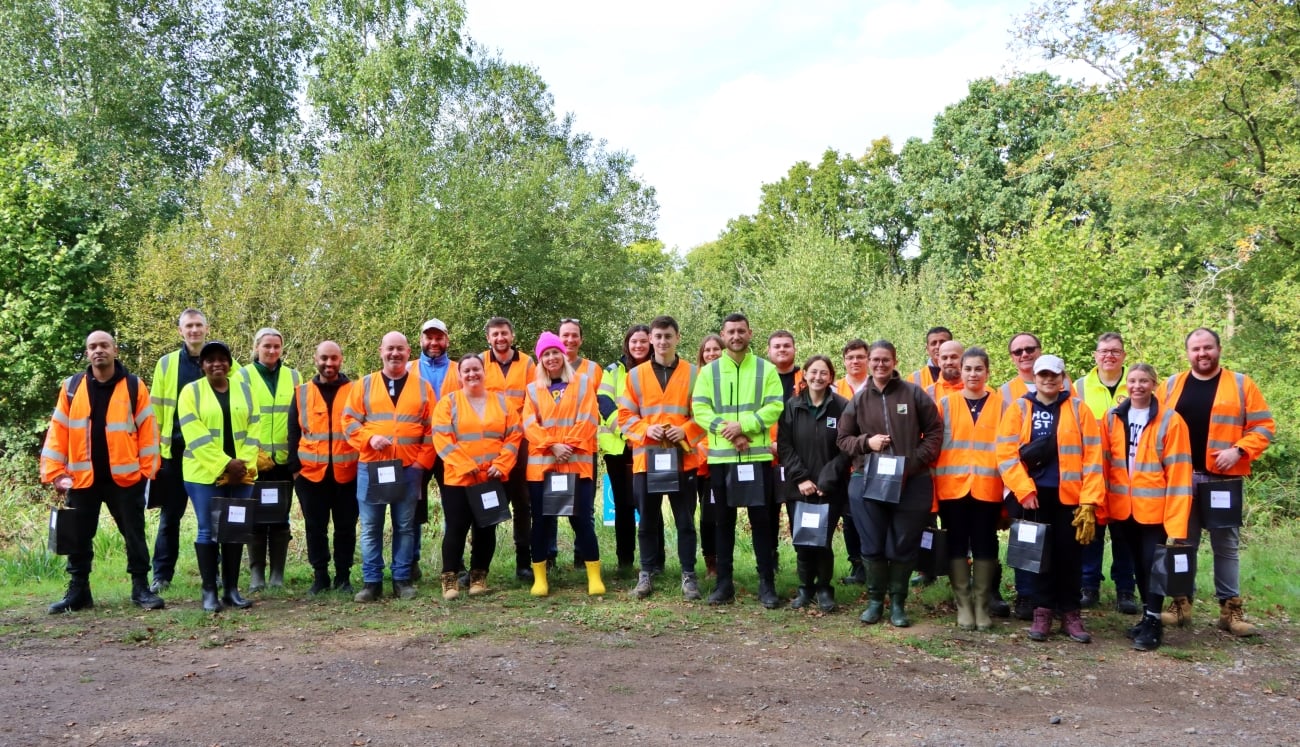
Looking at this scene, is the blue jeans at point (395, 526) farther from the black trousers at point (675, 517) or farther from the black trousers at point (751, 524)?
the black trousers at point (751, 524)

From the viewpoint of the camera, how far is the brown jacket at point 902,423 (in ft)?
19.8

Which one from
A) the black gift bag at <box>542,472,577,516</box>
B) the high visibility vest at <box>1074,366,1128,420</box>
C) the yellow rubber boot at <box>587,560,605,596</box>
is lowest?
the yellow rubber boot at <box>587,560,605,596</box>

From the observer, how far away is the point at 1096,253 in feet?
47.8

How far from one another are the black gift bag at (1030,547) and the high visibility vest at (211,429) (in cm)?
550

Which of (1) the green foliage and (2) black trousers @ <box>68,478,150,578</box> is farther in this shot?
(1) the green foliage

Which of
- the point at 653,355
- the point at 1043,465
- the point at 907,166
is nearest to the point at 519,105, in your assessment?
the point at 907,166

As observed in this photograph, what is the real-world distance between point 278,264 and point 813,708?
1857 cm

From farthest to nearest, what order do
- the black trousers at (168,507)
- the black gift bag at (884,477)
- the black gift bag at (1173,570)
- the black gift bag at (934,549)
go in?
the black trousers at (168,507), the black gift bag at (934,549), the black gift bag at (884,477), the black gift bag at (1173,570)

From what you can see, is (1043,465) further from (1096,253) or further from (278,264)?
(278,264)

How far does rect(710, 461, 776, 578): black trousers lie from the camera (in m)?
6.67

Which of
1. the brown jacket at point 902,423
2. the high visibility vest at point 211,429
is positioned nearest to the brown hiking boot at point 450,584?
the high visibility vest at point 211,429

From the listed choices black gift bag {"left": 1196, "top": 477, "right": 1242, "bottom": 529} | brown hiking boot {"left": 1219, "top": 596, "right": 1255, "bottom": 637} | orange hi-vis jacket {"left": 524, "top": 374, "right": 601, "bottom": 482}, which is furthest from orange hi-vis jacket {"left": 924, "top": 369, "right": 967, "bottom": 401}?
orange hi-vis jacket {"left": 524, "top": 374, "right": 601, "bottom": 482}

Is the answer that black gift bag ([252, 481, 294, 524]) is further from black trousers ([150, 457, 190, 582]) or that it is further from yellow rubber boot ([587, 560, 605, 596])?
yellow rubber boot ([587, 560, 605, 596])

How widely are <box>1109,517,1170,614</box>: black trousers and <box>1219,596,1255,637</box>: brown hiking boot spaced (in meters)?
0.59
